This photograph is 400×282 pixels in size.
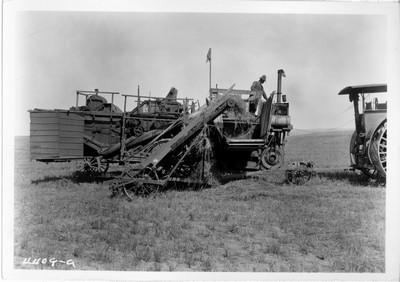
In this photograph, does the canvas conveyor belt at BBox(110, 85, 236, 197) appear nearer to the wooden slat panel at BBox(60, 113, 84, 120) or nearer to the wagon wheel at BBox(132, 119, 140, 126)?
the wagon wheel at BBox(132, 119, 140, 126)

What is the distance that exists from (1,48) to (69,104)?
4.34 m

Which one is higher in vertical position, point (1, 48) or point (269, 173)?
point (1, 48)

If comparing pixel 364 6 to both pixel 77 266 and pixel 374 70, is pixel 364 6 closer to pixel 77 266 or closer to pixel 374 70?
pixel 374 70

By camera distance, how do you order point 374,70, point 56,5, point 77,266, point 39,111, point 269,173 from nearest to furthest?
point 77,266 < point 56,5 < point 374,70 < point 39,111 < point 269,173

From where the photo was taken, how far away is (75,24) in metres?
7.28

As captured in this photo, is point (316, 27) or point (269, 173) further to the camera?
point (269, 173)

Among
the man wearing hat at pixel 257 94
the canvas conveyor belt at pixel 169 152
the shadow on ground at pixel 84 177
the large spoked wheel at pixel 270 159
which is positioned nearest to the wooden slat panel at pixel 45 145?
the shadow on ground at pixel 84 177

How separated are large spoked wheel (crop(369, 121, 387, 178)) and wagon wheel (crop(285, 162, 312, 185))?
2.03 metres

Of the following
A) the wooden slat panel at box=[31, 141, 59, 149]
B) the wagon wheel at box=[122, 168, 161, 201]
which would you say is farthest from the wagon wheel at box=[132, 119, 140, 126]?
the wagon wheel at box=[122, 168, 161, 201]

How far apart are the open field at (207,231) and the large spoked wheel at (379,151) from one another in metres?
0.76

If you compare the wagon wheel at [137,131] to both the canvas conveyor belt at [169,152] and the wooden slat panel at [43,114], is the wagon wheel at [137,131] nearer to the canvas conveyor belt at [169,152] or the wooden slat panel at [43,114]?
the canvas conveyor belt at [169,152]

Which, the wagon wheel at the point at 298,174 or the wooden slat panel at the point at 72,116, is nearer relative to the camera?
the wagon wheel at the point at 298,174

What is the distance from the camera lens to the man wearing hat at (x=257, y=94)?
434 inches

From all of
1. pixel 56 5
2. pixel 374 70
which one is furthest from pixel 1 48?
pixel 374 70
